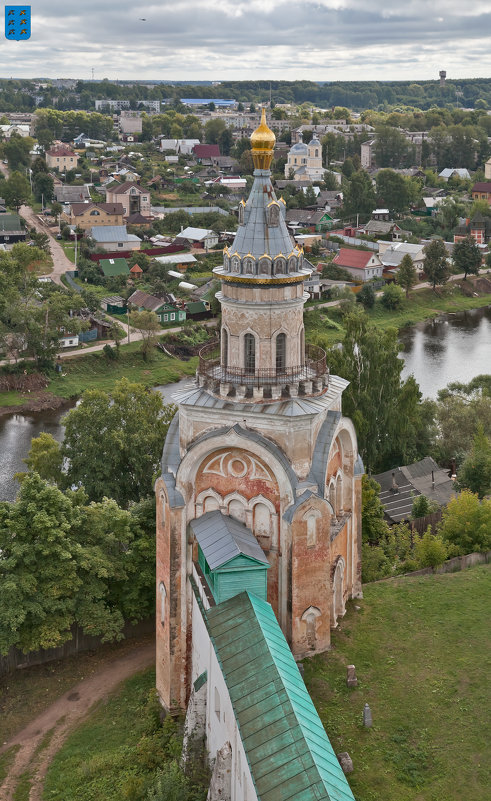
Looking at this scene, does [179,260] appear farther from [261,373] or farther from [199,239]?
[261,373]

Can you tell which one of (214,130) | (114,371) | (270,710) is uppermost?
(214,130)

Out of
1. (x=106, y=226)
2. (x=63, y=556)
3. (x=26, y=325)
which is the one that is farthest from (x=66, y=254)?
(x=63, y=556)

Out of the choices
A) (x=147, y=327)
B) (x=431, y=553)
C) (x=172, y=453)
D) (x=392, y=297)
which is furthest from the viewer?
(x=392, y=297)

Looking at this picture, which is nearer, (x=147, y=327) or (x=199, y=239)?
(x=147, y=327)

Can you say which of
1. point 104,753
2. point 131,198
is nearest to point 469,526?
point 104,753

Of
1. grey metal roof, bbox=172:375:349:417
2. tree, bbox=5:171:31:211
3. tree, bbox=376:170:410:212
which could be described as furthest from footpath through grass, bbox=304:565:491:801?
tree, bbox=5:171:31:211

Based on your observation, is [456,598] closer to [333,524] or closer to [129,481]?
[333,524]

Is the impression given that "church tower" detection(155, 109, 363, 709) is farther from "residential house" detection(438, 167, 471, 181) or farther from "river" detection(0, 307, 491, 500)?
"residential house" detection(438, 167, 471, 181)

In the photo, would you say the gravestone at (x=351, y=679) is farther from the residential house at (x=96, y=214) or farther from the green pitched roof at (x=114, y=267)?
the residential house at (x=96, y=214)
